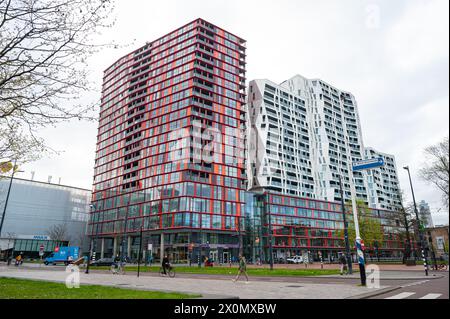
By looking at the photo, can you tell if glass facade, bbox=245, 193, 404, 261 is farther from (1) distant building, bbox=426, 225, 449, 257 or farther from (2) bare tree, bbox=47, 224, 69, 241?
(2) bare tree, bbox=47, 224, 69, 241

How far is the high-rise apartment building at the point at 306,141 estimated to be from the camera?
89625 mm

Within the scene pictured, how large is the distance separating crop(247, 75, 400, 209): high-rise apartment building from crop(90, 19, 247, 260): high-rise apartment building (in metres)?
14.8

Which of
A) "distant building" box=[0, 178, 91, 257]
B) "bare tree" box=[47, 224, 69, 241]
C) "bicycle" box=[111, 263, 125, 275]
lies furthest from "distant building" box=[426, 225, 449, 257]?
"distant building" box=[0, 178, 91, 257]

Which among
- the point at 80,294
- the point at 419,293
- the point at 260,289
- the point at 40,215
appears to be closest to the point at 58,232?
the point at 40,215

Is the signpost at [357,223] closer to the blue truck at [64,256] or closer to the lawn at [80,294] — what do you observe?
the lawn at [80,294]

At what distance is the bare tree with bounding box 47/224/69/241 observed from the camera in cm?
8301

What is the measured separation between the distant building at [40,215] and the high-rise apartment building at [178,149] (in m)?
15.0

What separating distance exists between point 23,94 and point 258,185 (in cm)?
7808

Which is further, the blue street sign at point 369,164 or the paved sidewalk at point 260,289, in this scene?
the blue street sign at point 369,164

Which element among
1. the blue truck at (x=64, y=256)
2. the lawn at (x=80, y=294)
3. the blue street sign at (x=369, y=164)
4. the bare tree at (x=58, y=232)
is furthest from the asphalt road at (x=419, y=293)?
the bare tree at (x=58, y=232)

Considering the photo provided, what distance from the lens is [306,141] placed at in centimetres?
10406

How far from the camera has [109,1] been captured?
8.71 m
